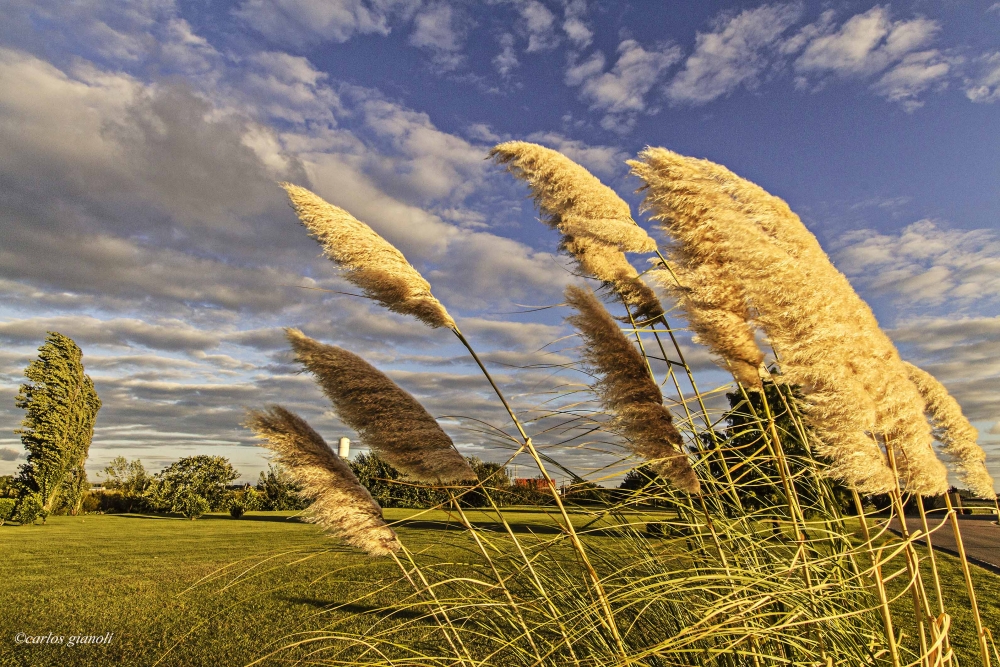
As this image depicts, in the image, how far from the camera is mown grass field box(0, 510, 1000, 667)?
4.92m

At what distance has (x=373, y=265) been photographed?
2.23 m

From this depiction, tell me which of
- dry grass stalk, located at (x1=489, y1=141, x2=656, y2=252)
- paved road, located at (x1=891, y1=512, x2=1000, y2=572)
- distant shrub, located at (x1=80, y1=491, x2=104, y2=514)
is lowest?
paved road, located at (x1=891, y1=512, x2=1000, y2=572)

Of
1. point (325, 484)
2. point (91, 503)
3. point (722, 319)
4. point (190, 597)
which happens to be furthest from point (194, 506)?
point (722, 319)

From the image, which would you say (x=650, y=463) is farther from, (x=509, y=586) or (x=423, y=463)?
(x=509, y=586)

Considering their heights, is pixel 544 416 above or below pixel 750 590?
above

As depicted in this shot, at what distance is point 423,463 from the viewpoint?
2.05 m

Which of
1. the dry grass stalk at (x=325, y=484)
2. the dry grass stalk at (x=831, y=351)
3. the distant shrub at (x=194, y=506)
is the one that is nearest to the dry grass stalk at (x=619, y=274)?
the dry grass stalk at (x=831, y=351)

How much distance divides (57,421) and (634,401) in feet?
85.8

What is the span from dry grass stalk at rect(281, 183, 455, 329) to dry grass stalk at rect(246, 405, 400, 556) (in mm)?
593

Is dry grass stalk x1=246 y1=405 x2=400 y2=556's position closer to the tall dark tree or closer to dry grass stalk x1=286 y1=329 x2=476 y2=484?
dry grass stalk x1=286 y1=329 x2=476 y2=484

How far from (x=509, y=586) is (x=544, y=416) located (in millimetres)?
787

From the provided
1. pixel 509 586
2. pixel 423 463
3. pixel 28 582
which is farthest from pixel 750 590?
pixel 28 582

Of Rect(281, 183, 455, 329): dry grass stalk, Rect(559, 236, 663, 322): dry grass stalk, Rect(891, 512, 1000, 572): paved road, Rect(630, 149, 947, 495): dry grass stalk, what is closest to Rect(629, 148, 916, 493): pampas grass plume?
Rect(630, 149, 947, 495): dry grass stalk

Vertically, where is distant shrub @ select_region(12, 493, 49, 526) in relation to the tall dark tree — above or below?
below
